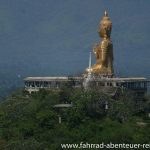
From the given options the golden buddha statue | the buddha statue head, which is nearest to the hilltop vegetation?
the golden buddha statue

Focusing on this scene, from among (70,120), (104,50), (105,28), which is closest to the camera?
(70,120)

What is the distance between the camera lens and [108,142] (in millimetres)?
27562

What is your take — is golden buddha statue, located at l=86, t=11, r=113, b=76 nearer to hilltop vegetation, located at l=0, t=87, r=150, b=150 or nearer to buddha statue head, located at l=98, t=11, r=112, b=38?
buddha statue head, located at l=98, t=11, r=112, b=38

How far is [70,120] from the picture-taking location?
3077 centimetres

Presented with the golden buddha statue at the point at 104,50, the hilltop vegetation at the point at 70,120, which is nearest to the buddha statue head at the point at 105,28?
the golden buddha statue at the point at 104,50

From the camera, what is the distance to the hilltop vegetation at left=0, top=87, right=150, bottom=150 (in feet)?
92.6

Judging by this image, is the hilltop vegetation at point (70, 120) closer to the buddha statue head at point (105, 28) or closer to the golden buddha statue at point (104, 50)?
the golden buddha statue at point (104, 50)

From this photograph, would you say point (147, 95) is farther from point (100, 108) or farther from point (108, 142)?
point (108, 142)

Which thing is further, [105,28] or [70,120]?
[105,28]

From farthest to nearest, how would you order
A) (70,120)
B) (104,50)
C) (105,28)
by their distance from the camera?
(105,28) → (104,50) → (70,120)

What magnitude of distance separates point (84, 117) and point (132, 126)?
1.73 metres

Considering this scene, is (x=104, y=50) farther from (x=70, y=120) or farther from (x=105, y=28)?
(x=70, y=120)

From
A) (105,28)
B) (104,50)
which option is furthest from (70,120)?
(105,28)

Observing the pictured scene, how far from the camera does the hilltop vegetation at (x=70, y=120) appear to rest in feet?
92.6
